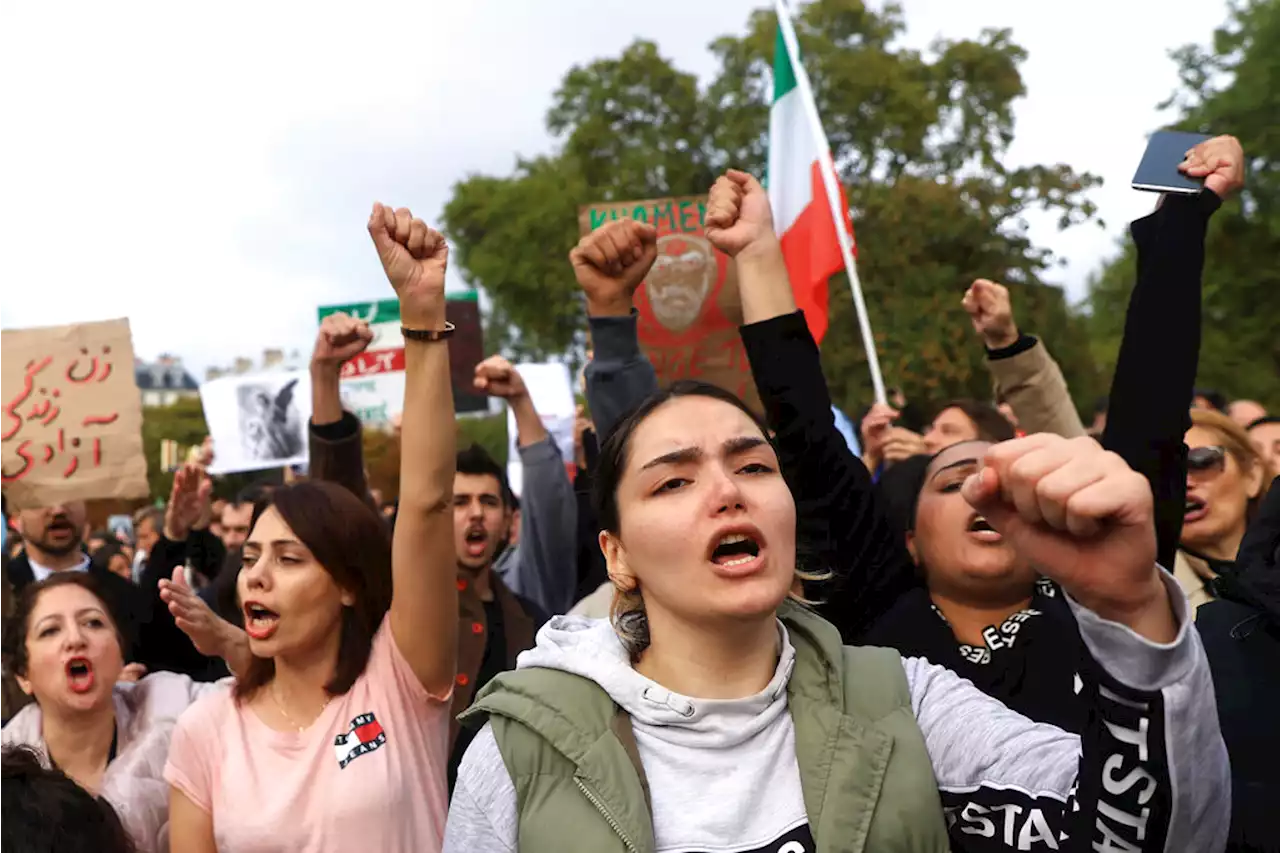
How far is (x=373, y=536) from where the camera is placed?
10.8 ft

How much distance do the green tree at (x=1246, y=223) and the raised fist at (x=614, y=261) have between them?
20.1 meters

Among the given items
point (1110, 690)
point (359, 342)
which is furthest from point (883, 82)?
point (1110, 690)

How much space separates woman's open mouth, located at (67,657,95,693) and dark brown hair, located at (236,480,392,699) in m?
0.62

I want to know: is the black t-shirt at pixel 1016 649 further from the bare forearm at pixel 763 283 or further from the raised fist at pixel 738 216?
the raised fist at pixel 738 216

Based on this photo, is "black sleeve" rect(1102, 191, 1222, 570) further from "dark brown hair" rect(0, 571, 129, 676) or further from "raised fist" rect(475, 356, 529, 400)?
"dark brown hair" rect(0, 571, 129, 676)

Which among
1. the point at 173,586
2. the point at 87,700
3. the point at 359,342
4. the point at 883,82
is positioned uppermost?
the point at 883,82

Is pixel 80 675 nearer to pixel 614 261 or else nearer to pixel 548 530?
pixel 548 530

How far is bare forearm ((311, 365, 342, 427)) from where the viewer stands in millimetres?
3852

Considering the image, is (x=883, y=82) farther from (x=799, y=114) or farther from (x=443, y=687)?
(x=443, y=687)

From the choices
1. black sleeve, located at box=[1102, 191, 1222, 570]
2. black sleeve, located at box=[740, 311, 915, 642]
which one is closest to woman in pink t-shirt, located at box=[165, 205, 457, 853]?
black sleeve, located at box=[740, 311, 915, 642]

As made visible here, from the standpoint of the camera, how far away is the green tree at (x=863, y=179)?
23.1 m

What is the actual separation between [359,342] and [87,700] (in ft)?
3.98

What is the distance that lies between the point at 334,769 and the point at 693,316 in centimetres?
226

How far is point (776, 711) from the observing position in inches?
80.0
